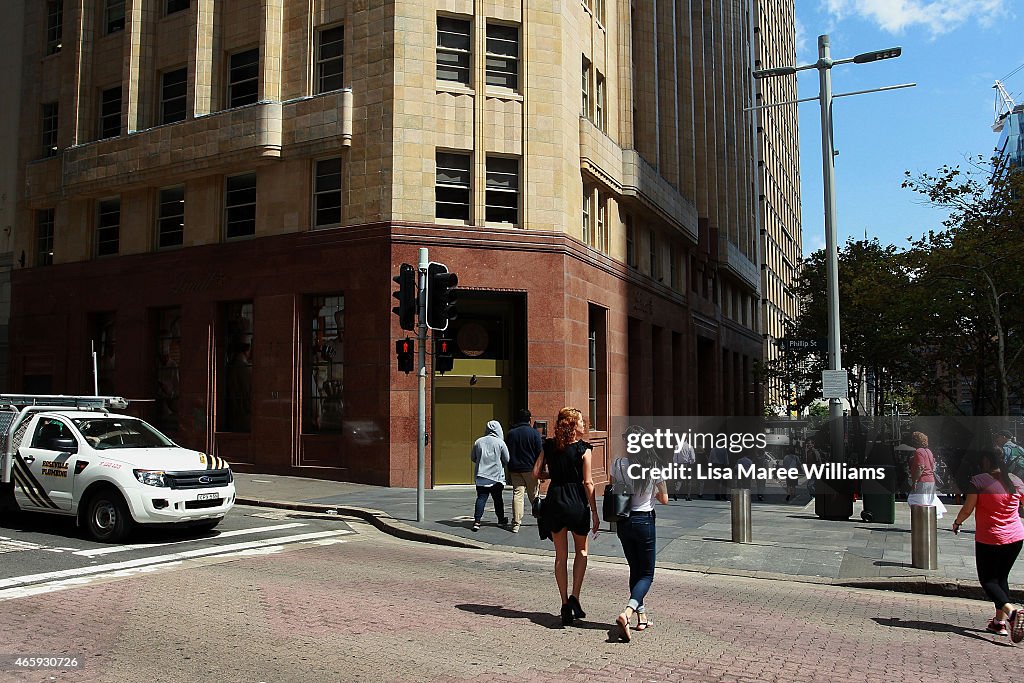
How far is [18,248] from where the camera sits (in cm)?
2942

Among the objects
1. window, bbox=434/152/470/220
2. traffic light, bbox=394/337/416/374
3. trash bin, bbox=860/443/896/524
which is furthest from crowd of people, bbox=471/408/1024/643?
window, bbox=434/152/470/220

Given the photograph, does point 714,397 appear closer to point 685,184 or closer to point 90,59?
point 685,184

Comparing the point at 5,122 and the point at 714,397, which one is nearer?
the point at 5,122

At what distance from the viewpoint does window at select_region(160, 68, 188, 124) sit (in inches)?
1024

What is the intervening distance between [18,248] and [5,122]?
16.6 feet

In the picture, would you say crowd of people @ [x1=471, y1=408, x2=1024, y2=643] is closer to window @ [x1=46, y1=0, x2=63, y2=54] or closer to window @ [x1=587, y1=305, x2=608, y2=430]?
window @ [x1=587, y1=305, x2=608, y2=430]

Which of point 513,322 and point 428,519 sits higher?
point 513,322

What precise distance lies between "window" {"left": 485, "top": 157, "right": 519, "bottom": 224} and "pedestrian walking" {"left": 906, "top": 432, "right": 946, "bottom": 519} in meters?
12.1

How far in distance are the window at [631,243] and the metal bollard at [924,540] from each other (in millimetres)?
18007

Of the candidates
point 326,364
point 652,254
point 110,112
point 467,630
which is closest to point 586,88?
point 652,254

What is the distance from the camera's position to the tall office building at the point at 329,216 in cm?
2186

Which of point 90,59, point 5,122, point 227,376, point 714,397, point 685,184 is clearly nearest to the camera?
point 227,376

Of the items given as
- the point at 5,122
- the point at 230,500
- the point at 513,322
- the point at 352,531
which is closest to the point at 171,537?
the point at 230,500

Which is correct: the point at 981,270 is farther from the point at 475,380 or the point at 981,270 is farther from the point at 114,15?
the point at 114,15
